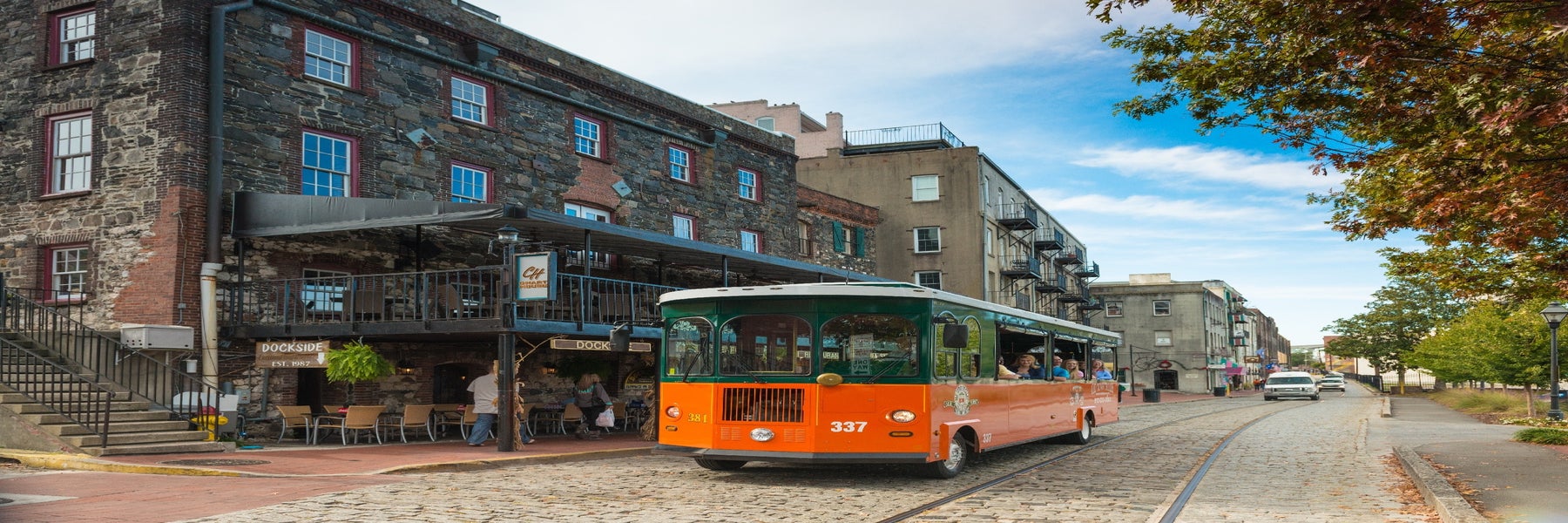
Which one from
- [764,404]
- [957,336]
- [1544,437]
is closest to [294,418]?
[764,404]

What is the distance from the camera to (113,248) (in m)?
18.7

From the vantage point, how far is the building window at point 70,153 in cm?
1928

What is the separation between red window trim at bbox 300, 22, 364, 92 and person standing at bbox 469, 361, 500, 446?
660cm

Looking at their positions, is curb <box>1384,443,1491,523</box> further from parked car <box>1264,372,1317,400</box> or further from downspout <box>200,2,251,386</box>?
parked car <box>1264,372,1317,400</box>

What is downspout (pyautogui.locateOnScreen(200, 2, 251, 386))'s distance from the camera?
59.0ft

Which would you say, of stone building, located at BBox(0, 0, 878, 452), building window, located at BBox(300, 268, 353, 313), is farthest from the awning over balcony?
building window, located at BBox(300, 268, 353, 313)

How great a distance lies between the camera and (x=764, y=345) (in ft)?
40.9

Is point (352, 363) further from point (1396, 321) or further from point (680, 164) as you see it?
point (1396, 321)

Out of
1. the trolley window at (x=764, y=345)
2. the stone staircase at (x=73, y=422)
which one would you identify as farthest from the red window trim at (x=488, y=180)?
the trolley window at (x=764, y=345)

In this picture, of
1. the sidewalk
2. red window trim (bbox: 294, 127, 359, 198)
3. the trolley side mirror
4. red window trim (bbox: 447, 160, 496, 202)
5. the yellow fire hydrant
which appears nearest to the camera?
the trolley side mirror

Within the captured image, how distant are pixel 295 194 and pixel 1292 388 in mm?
48514

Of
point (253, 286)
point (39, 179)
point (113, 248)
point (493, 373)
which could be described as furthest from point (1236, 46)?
point (39, 179)

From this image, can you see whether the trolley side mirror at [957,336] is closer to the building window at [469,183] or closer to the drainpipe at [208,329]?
the drainpipe at [208,329]

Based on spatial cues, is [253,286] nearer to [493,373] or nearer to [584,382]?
[493,373]
